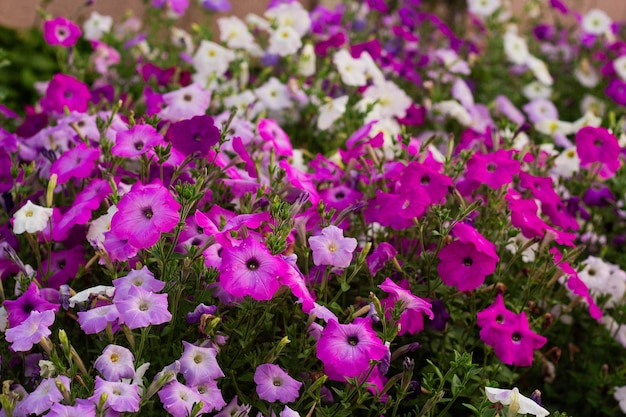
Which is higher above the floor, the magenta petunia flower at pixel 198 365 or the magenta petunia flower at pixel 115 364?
the magenta petunia flower at pixel 115 364

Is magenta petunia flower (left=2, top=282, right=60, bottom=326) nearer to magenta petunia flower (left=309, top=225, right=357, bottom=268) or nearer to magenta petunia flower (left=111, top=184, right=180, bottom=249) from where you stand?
magenta petunia flower (left=111, top=184, right=180, bottom=249)

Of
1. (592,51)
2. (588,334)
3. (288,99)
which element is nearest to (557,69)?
(592,51)

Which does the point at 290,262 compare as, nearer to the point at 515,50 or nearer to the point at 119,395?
the point at 119,395

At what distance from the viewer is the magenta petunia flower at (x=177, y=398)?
4.58 ft

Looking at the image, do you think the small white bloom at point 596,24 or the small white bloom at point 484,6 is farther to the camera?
the small white bloom at point 596,24

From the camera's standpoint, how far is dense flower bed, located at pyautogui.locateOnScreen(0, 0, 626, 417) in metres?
1.50

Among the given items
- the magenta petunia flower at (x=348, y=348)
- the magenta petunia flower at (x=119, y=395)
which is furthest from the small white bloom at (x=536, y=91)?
the magenta petunia flower at (x=119, y=395)

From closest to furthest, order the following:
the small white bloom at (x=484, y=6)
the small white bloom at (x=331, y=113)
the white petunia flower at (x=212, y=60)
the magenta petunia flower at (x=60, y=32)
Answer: the small white bloom at (x=331, y=113)
the magenta petunia flower at (x=60, y=32)
the white petunia flower at (x=212, y=60)
the small white bloom at (x=484, y=6)

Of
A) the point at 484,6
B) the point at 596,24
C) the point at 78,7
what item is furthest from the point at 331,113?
the point at 596,24

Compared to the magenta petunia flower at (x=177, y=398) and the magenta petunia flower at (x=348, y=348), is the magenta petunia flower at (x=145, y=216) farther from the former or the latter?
the magenta petunia flower at (x=348, y=348)

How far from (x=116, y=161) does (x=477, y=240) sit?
0.91m

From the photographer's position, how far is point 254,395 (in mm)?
1631

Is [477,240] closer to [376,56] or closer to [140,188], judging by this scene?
[140,188]

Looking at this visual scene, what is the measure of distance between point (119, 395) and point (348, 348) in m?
0.44
